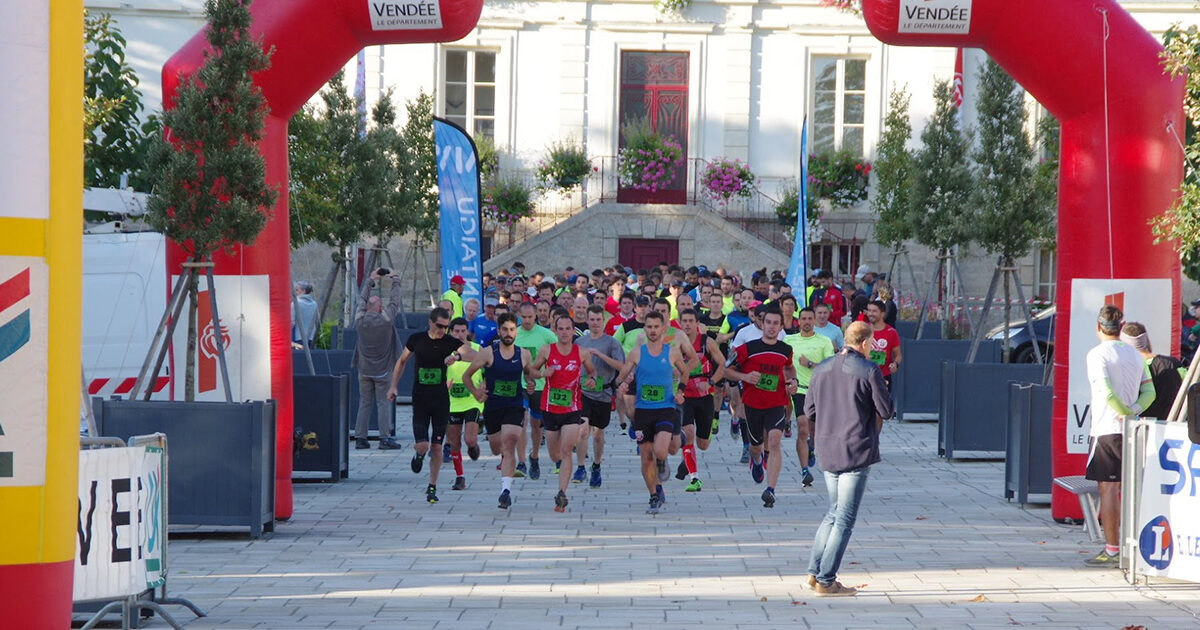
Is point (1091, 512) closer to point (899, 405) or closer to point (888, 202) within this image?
point (899, 405)

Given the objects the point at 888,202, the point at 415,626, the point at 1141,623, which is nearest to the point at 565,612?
the point at 415,626

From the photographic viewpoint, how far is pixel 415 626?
841 cm

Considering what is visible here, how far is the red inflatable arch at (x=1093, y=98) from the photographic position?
11.6 metres

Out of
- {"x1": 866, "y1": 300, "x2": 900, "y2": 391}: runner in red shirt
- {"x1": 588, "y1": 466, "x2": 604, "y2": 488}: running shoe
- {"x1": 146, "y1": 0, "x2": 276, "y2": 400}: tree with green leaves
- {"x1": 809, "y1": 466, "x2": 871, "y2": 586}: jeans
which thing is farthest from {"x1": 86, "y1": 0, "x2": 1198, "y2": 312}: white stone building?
{"x1": 809, "y1": 466, "x2": 871, "y2": 586}: jeans

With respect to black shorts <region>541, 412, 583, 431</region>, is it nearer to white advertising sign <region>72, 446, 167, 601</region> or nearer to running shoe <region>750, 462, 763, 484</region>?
running shoe <region>750, 462, 763, 484</region>

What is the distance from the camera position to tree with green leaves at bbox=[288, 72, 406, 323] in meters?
19.9

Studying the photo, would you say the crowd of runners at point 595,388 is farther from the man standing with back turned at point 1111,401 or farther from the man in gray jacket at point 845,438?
the man in gray jacket at point 845,438

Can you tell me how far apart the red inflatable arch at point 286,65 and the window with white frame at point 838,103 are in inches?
919

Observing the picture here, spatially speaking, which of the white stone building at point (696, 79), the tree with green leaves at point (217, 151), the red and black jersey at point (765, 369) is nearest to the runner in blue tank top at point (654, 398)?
the red and black jersey at point (765, 369)

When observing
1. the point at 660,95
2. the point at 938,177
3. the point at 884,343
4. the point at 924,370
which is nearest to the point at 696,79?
the point at 660,95

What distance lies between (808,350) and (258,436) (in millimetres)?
5923

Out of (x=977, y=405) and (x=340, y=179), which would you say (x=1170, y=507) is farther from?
(x=340, y=179)

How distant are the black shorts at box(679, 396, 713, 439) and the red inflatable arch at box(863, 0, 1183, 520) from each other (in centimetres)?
412

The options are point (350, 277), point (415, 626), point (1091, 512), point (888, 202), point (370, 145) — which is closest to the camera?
point (415, 626)
